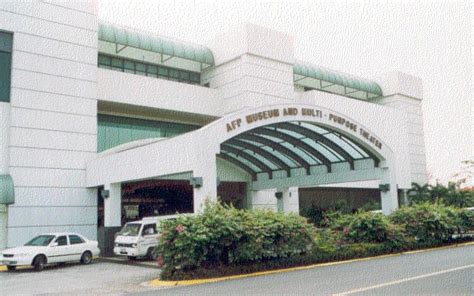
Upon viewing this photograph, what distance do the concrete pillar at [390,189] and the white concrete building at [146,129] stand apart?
0.06 metres

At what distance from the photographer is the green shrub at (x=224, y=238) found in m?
14.6

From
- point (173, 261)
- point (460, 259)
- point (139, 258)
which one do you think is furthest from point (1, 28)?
point (460, 259)

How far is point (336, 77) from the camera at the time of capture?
130ft

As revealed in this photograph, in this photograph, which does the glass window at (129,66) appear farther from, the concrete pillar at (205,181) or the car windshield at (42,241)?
the concrete pillar at (205,181)

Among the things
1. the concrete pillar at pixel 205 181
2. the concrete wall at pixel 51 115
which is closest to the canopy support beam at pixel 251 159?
the concrete pillar at pixel 205 181

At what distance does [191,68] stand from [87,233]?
13.8m

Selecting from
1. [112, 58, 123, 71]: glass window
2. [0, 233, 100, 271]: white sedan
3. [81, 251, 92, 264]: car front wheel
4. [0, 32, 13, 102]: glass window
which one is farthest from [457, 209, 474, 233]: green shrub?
[0, 32, 13, 102]: glass window

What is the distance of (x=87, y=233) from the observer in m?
25.9

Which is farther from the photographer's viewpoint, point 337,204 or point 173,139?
point 337,204

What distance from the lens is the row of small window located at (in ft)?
101

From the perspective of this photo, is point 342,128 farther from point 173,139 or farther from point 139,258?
point 139,258

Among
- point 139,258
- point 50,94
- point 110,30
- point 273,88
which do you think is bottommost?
point 139,258

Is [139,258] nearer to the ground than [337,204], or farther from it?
nearer to the ground

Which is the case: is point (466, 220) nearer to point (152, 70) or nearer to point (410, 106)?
point (152, 70)
